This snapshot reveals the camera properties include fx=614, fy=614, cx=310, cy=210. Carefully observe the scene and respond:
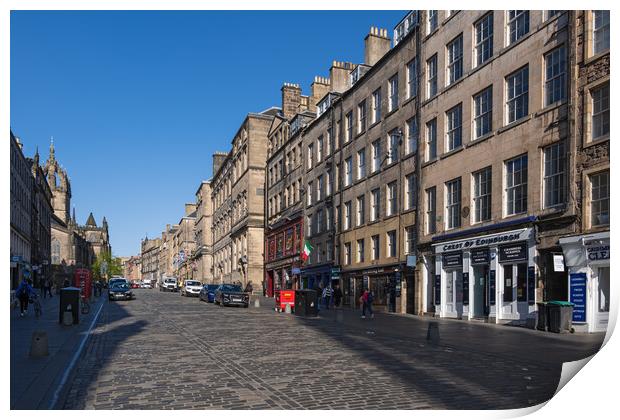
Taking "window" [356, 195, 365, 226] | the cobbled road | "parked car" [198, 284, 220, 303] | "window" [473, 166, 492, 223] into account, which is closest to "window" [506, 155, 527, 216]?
"window" [473, 166, 492, 223]

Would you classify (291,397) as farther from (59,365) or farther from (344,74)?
(344,74)

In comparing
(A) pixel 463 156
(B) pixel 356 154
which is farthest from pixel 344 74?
(A) pixel 463 156

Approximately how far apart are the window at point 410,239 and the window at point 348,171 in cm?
955

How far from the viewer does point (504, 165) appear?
2603cm

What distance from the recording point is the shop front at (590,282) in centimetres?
2038

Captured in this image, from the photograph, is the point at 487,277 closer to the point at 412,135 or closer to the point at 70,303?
the point at 412,135

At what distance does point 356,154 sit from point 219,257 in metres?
55.4

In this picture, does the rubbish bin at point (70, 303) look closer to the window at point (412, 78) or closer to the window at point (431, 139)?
the window at point (431, 139)

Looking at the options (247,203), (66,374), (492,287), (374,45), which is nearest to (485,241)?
(492,287)

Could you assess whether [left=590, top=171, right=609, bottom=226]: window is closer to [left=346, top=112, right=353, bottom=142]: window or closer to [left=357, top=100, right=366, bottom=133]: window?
[left=357, top=100, right=366, bottom=133]: window

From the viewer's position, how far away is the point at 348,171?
43750mm

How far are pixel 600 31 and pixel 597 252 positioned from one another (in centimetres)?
753

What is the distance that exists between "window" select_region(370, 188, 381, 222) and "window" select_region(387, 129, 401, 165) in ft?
7.96

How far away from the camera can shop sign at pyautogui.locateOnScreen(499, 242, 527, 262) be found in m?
24.5
